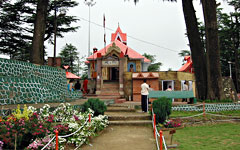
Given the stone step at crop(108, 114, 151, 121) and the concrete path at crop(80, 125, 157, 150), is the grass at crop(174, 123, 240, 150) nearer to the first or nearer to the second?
the concrete path at crop(80, 125, 157, 150)

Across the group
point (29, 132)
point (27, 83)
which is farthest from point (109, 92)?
point (29, 132)

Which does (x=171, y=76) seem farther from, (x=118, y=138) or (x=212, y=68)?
(x=118, y=138)

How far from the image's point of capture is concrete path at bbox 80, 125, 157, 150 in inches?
265

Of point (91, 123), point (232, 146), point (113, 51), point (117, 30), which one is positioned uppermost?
point (117, 30)

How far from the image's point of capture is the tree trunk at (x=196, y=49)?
16016mm

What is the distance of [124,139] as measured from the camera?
7.64m

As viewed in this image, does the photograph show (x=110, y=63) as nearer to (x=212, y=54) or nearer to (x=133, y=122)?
(x=212, y=54)

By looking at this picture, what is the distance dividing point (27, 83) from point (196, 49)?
12087 millimetres

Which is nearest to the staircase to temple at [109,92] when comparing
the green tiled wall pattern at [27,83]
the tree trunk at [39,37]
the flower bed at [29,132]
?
the green tiled wall pattern at [27,83]

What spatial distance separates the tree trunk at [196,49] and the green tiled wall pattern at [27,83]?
985cm

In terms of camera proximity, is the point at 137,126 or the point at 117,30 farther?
the point at 117,30

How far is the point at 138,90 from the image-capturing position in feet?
63.1

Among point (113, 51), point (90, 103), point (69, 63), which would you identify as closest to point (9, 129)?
point (90, 103)

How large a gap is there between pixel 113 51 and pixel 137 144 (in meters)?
13.7
